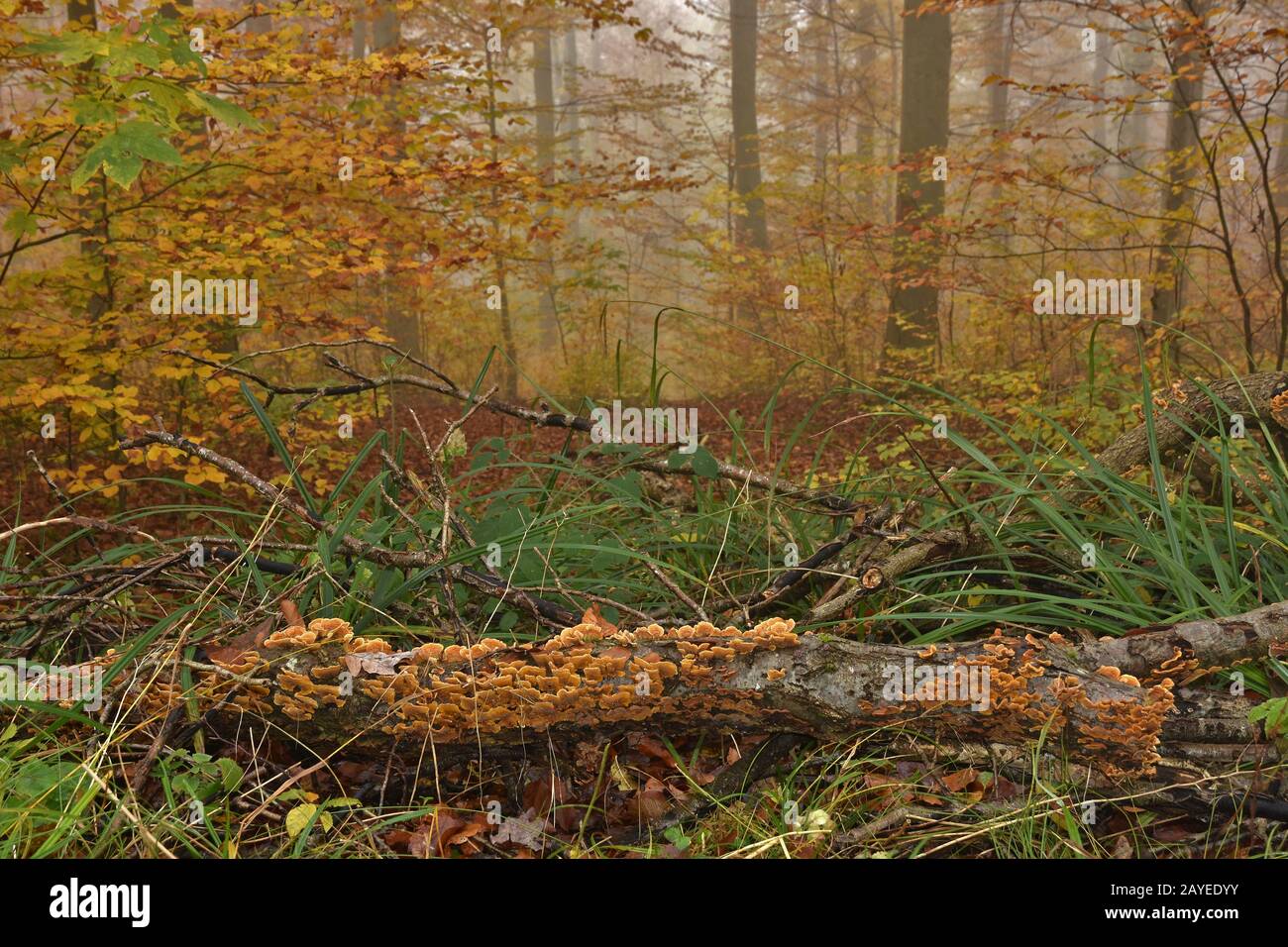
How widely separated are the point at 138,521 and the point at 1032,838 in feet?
18.4

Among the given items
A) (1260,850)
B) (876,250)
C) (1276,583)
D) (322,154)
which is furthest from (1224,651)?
(876,250)

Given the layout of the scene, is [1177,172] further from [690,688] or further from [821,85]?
[690,688]

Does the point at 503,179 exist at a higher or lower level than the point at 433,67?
lower

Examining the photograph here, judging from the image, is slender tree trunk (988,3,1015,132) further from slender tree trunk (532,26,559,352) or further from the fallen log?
the fallen log

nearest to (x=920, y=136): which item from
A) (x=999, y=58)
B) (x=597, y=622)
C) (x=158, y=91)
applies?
(x=158, y=91)

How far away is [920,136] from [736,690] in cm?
936

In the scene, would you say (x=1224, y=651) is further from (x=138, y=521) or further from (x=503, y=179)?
(x=138, y=521)

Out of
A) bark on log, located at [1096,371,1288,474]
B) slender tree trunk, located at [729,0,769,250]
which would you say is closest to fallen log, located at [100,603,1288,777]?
bark on log, located at [1096,371,1288,474]

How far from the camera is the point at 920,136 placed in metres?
9.66

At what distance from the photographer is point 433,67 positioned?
517 centimetres

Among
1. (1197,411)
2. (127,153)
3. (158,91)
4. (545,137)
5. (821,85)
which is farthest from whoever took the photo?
(821,85)

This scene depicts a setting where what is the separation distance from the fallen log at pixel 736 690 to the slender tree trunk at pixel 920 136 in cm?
806

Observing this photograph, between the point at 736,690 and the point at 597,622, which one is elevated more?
the point at 597,622

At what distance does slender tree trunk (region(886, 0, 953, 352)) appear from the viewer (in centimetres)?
954
